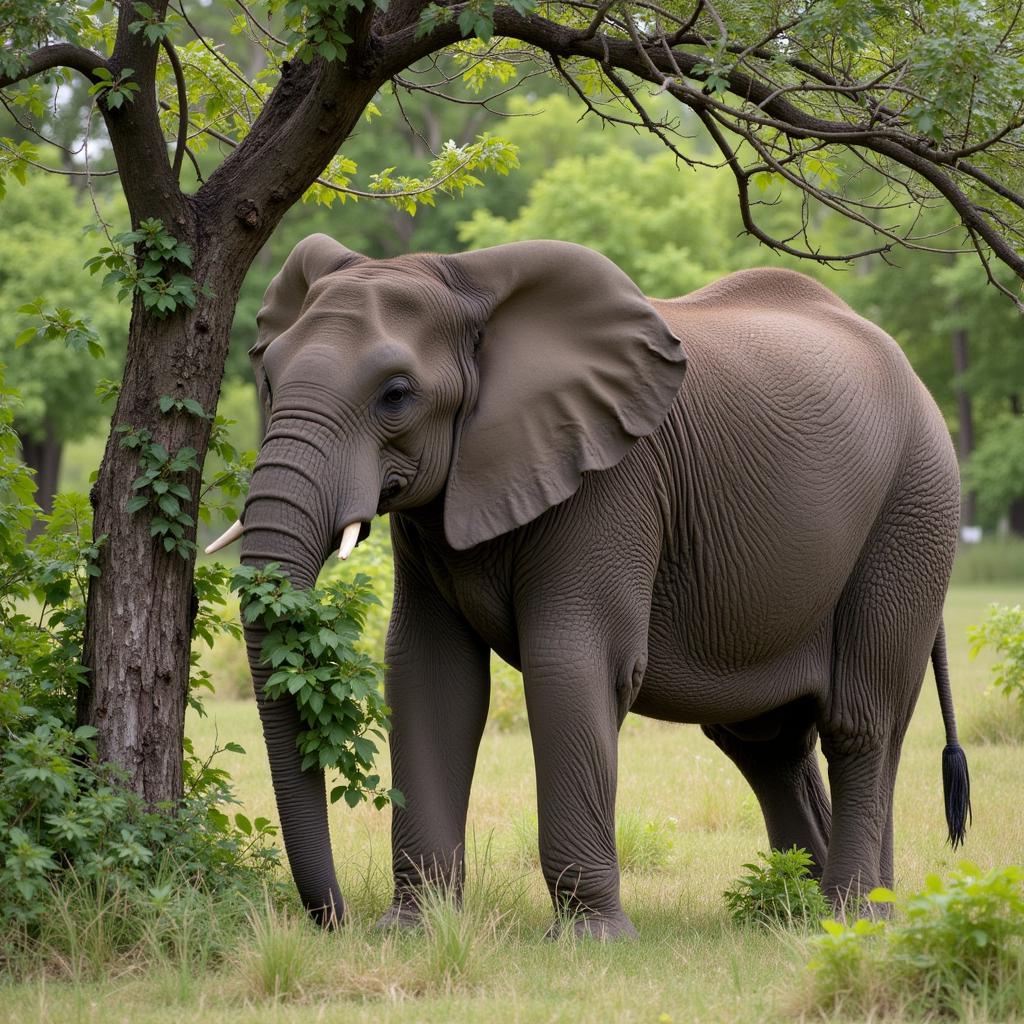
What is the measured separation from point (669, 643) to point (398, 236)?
1874 inches

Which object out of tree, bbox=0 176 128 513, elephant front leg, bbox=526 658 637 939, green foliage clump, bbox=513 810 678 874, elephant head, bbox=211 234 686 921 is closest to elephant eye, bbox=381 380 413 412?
elephant head, bbox=211 234 686 921

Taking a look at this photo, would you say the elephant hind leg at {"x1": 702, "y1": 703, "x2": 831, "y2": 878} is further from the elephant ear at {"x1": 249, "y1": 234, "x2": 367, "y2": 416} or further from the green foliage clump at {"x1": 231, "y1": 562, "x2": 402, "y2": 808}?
the elephant ear at {"x1": 249, "y1": 234, "x2": 367, "y2": 416}

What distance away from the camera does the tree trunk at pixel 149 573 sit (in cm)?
656

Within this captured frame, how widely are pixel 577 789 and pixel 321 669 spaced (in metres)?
1.25

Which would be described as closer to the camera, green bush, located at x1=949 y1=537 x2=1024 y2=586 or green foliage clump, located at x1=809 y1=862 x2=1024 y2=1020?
green foliage clump, located at x1=809 y1=862 x2=1024 y2=1020

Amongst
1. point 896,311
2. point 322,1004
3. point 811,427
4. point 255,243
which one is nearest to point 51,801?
point 322,1004

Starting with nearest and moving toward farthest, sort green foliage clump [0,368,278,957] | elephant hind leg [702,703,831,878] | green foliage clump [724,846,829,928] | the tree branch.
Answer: green foliage clump [0,368,278,957], the tree branch, green foliage clump [724,846,829,928], elephant hind leg [702,703,831,878]

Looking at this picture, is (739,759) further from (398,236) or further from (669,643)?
(398,236)

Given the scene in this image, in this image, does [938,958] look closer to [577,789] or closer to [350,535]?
[577,789]

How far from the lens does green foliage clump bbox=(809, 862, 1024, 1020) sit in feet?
16.4

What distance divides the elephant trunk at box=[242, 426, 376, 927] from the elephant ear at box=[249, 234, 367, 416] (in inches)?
31.6

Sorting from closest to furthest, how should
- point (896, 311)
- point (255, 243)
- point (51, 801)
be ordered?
1. point (51, 801)
2. point (255, 243)
3. point (896, 311)

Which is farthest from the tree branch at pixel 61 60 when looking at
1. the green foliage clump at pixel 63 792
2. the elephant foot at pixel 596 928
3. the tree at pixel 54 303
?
the tree at pixel 54 303

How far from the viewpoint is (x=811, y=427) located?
757 cm
